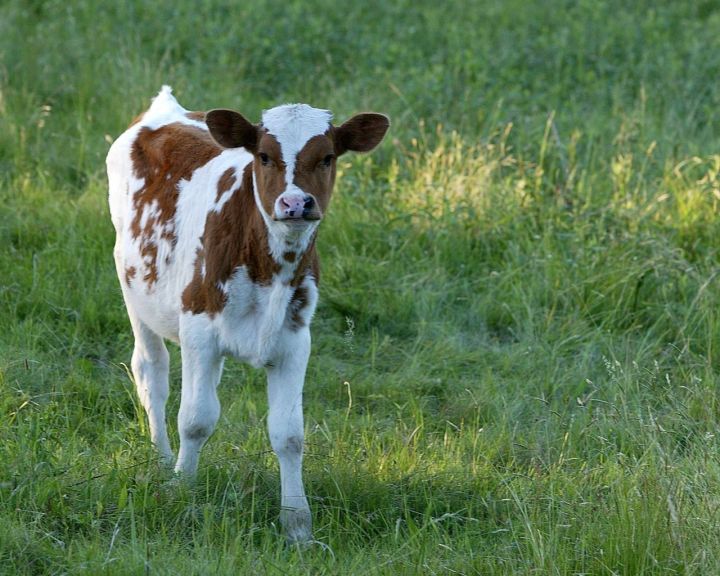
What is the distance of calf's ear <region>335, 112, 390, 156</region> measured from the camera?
5.21 metres

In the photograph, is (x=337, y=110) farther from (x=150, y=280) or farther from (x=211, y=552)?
(x=211, y=552)

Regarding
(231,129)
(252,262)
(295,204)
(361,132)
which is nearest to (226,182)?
(231,129)

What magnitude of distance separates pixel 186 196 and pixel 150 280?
0.41m

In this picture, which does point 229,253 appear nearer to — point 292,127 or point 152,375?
point 292,127

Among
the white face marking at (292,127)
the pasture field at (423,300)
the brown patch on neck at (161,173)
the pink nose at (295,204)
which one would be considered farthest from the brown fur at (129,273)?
the pink nose at (295,204)

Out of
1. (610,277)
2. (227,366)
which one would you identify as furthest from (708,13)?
(227,366)

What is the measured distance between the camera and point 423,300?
23.6ft

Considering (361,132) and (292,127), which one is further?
(361,132)

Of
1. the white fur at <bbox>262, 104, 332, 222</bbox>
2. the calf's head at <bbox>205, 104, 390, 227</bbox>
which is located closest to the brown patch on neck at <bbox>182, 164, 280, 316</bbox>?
the calf's head at <bbox>205, 104, 390, 227</bbox>

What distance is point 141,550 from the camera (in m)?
4.40

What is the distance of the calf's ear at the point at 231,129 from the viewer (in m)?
5.01

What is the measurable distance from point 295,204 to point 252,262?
1.62ft

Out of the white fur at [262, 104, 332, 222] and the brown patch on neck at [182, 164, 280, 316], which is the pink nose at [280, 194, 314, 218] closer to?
the white fur at [262, 104, 332, 222]

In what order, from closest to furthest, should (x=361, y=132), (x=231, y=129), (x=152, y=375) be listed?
(x=231, y=129), (x=361, y=132), (x=152, y=375)
